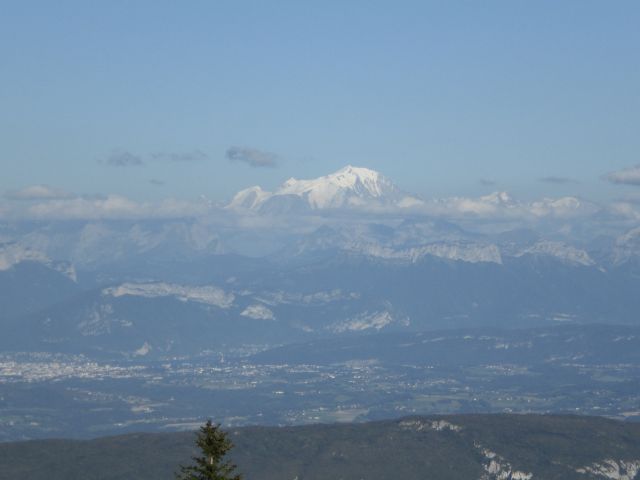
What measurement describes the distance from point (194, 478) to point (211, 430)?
419cm

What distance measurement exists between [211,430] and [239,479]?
4.80 metres

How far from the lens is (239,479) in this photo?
7450 centimetres

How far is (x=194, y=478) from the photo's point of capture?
73812mm

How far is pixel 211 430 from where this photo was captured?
71.6 m

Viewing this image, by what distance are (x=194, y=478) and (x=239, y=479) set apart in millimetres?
2811
